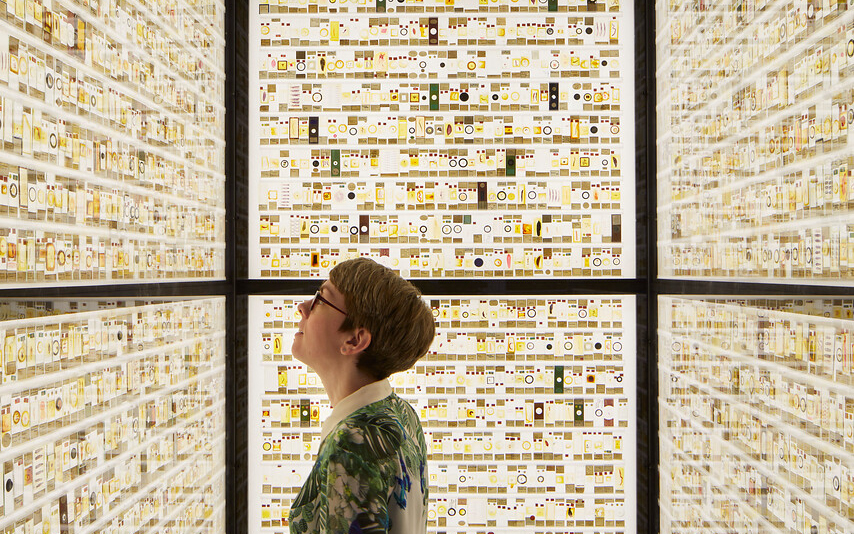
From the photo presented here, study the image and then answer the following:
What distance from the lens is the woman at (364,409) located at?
1278 mm

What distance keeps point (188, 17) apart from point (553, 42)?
1378mm

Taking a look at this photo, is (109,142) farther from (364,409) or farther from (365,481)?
(365,481)

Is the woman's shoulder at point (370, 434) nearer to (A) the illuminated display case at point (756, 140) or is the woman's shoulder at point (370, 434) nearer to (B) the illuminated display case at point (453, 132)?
(A) the illuminated display case at point (756, 140)

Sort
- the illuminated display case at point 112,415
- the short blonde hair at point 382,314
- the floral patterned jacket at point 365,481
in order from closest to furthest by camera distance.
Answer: the floral patterned jacket at point 365,481, the illuminated display case at point 112,415, the short blonde hair at point 382,314

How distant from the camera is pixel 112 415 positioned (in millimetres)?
1758

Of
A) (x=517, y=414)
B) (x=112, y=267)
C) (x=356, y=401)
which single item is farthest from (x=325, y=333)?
(x=517, y=414)

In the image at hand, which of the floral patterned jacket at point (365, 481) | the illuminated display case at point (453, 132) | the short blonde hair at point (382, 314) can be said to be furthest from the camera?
the illuminated display case at point (453, 132)

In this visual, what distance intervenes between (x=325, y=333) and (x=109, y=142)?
82cm

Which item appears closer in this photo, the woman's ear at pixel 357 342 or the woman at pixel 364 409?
the woman at pixel 364 409

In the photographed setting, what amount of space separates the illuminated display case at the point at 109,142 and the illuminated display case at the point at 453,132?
13.3 inches

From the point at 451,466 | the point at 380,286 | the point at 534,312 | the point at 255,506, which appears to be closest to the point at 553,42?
the point at 534,312

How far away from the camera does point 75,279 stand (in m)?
1.62

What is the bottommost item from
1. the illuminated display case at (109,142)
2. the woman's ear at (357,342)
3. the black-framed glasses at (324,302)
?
the woman's ear at (357,342)

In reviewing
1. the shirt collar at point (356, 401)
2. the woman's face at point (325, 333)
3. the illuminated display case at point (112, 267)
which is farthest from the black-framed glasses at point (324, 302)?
the illuminated display case at point (112, 267)
